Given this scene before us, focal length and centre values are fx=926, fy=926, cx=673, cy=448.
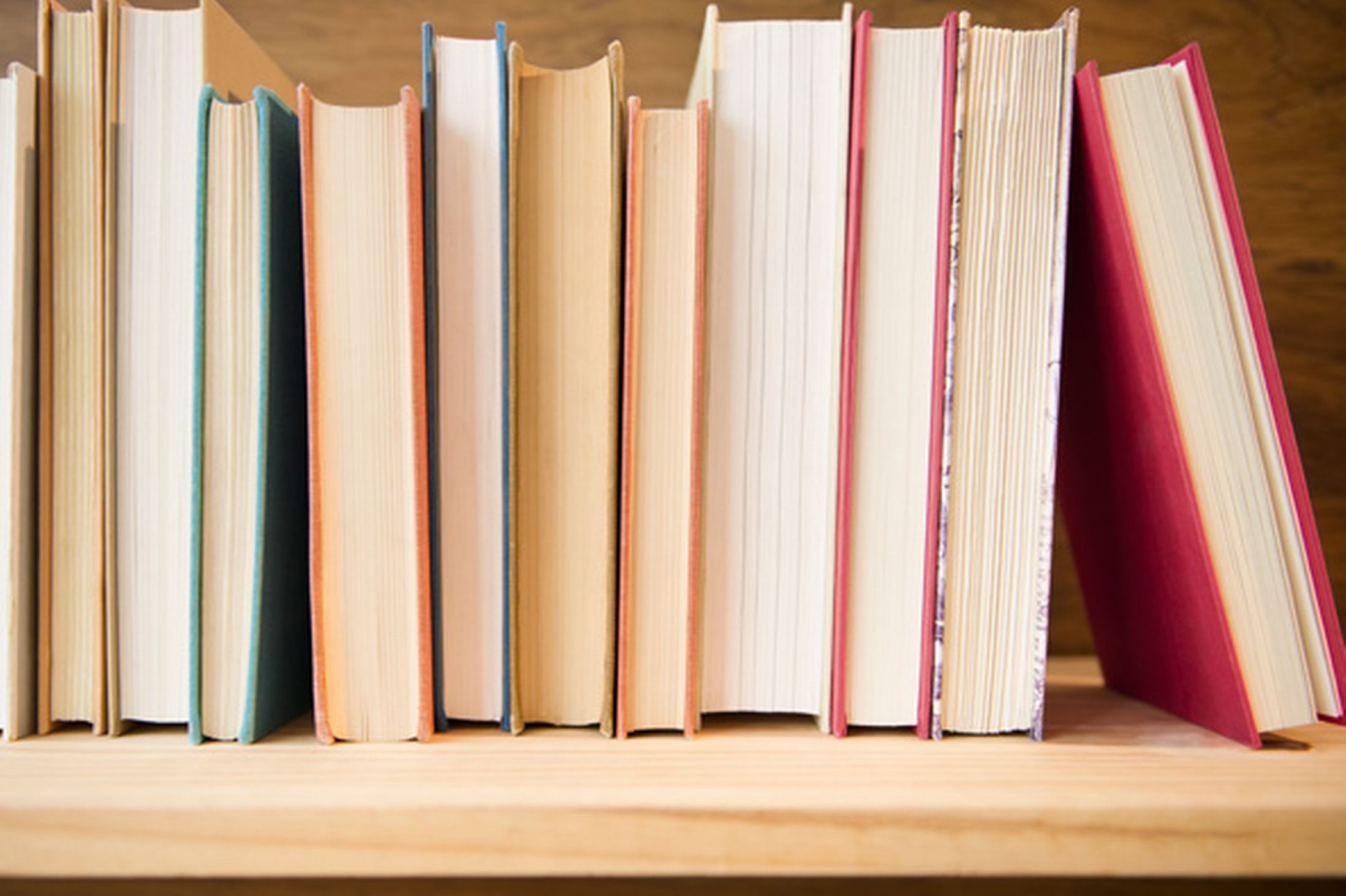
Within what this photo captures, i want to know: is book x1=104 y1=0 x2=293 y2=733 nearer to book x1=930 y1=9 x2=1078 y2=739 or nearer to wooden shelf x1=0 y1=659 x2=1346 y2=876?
wooden shelf x1=0 y1=659 x2=1346 y2=876

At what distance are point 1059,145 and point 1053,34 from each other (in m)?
0.06

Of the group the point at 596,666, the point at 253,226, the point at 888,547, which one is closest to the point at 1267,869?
the point at 888,547

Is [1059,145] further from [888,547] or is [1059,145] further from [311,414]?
[311,414]

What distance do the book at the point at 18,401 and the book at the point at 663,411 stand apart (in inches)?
12.1

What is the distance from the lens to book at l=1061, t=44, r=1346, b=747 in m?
0.48

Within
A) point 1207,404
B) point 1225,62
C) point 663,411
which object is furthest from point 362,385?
point 1225,62

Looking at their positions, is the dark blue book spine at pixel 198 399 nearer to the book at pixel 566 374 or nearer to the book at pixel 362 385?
the book at pixel 362 385

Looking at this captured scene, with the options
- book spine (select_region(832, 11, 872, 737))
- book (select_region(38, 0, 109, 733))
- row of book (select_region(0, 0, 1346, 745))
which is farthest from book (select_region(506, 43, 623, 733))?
book (select_region(38, 0, 109, 733))

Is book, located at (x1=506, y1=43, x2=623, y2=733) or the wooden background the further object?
the wooden background

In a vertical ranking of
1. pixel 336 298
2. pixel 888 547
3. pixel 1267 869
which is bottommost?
pixel 1267 869

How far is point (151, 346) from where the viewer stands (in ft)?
1.58

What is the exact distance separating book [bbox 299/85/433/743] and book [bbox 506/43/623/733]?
50 millimetres

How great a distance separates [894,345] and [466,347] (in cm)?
22

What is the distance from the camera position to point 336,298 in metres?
0.47
